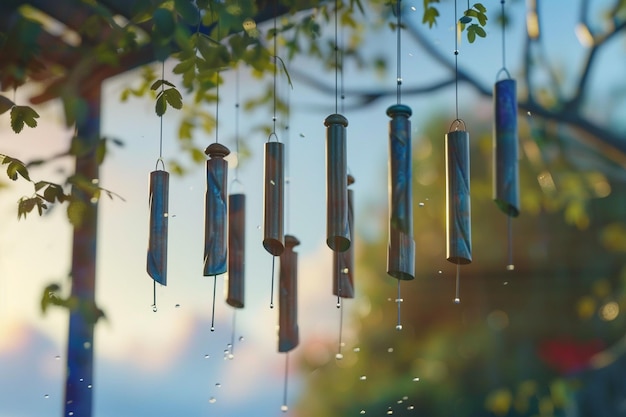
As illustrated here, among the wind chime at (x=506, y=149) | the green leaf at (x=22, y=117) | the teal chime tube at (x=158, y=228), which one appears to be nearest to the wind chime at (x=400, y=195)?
the wind chime at (x=506, y=149)

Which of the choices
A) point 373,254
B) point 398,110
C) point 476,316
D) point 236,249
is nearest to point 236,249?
point 236,249

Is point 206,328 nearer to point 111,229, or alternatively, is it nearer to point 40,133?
point 111,229

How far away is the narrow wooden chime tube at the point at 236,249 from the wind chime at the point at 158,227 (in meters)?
0.14

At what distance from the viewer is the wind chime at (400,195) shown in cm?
138

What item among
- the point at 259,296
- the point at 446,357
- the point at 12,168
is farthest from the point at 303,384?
the point at 12,168

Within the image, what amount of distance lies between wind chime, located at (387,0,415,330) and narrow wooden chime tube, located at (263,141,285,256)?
0.19 metres

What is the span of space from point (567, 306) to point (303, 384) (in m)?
1.38

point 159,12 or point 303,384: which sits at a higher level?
point 159,12

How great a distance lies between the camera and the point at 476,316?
4.59 m

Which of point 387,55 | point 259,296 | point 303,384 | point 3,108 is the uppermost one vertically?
point 387,55

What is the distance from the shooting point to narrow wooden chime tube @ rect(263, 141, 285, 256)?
147 centimetres

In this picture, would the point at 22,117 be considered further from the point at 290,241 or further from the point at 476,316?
the point at 476,316

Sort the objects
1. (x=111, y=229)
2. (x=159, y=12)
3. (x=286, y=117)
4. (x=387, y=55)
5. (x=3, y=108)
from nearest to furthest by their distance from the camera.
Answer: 1. (x=159, y=12)
2. (x=3, y=108)
3. (x=286, y=117)
4. (x=111, y=229)
5. (x=387, y=55)

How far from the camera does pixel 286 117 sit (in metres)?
2.56
